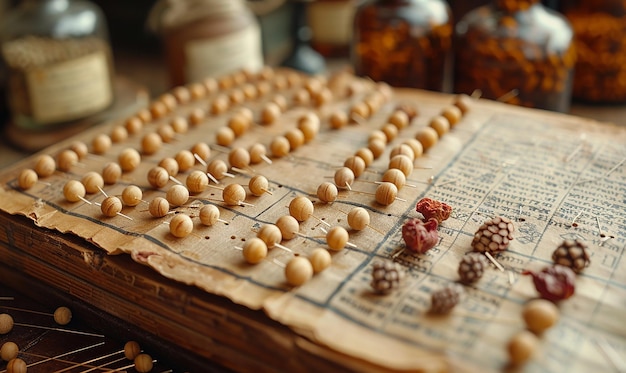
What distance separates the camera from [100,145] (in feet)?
3.61

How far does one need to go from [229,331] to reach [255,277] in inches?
2.8

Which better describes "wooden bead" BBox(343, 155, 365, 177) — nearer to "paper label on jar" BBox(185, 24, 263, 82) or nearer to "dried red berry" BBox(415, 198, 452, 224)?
"dried red berry" BBox(415, 198, 452, 224)

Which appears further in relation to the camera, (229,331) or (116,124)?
(116,124)

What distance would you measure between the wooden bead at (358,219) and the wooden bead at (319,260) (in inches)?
3.3

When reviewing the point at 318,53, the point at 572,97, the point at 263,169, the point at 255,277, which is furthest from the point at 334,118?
the point at 318,53

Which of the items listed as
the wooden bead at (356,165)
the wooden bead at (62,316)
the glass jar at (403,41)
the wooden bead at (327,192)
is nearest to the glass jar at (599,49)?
the glass jar at (403,41)

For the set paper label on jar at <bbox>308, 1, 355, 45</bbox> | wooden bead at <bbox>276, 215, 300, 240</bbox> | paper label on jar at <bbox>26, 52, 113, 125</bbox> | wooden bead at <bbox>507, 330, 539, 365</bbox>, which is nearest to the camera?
wooden bead at <bbox>507, 330, 539, 365</bbox>

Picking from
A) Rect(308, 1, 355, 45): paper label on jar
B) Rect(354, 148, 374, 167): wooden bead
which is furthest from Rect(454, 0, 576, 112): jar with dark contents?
Rect(308, 1, 355, 45): paper label on jar

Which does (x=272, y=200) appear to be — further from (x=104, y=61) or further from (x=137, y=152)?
(x=104, y=61)

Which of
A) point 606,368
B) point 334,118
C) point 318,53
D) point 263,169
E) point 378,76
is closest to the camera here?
point 606,368

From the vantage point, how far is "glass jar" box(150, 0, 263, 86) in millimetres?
1428

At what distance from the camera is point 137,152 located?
1.09 metres

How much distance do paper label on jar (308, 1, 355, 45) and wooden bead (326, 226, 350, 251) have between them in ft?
3.72

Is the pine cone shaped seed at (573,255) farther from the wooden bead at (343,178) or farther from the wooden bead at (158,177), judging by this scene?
the wooden bead at (158,177)
